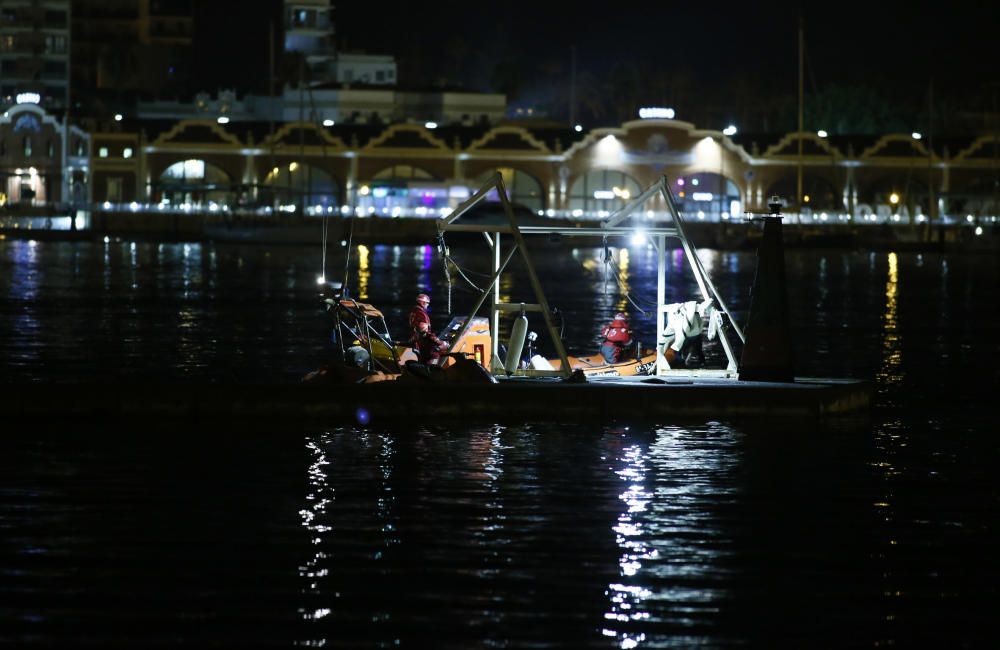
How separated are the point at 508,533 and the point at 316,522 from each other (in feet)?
6.13

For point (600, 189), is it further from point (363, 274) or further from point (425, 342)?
point (425, 342)

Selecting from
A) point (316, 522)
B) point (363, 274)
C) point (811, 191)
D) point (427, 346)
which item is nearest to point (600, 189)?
point (811, 191)

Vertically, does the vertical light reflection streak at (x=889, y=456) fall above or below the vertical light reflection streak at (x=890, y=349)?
below

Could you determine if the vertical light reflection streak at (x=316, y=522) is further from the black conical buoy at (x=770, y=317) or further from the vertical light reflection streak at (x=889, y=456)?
the black conical buoy at (x=770, y=317)

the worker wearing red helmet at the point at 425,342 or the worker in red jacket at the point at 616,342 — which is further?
the worker in red jacket at the point at 616,342

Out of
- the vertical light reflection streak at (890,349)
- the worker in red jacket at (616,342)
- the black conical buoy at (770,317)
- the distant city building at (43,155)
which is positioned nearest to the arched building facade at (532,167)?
the distant city building at (43,155)

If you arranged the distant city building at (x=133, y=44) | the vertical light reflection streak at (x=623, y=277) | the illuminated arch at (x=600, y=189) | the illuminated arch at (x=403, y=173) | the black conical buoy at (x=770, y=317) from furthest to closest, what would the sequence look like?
the distant city building at (x=133, y=44) < the illuminated arch at (x=600, y=189) < the illuminated arch at (x=403, y=173) < the vertical light reflection streak at (x=623, y=277) < the black conical buoy at (x=770, y=317)

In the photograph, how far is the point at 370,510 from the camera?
1723 centimetres

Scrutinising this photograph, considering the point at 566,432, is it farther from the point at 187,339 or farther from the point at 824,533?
the point at 187,339

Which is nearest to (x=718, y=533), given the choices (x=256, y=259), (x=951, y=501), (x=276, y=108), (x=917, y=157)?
(x=951, y=501)

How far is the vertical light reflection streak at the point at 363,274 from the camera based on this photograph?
5920cm

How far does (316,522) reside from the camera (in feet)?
54.1

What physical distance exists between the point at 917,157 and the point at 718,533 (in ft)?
357

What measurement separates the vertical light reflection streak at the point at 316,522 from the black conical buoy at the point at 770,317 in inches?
244
